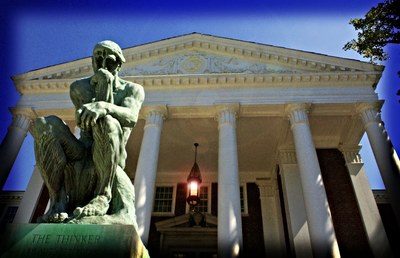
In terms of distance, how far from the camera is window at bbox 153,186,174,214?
20.1m

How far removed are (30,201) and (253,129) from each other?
39.9ft

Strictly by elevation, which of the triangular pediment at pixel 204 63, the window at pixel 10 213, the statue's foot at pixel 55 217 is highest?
the triangular pediment at pixel 204 63

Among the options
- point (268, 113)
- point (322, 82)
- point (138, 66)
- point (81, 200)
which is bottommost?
point (81, 200)

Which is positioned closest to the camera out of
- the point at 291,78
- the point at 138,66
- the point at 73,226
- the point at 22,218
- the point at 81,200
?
the point at 73,226

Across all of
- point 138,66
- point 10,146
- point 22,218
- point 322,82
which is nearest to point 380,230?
point 322,82

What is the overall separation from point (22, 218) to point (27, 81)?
7.09m

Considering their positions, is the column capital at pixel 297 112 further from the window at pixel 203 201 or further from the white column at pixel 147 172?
the window at pixel 203 201

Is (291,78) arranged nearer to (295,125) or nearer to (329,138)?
(295,125)

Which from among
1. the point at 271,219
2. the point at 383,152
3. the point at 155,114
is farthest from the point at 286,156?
the point at 155,114

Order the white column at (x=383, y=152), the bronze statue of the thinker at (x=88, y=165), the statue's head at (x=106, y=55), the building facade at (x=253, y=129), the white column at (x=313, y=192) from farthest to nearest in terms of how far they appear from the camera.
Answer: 1. the building facade at (x=253, y=129)
2. the white column at (x=383, y=152)
3. the white column at (x=313, y=192)
4. the statue's head at (x=106, y=55)
5. the bronze statue of the thinker at (x=88, y=165)

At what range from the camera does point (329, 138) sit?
18.0 meters

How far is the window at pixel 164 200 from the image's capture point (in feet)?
66.0

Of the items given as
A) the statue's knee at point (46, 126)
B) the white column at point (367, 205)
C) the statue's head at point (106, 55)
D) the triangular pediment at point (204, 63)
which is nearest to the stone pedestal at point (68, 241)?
the statue's knee at point (46, 126)

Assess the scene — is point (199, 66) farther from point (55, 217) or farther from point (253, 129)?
point (55, 217)
